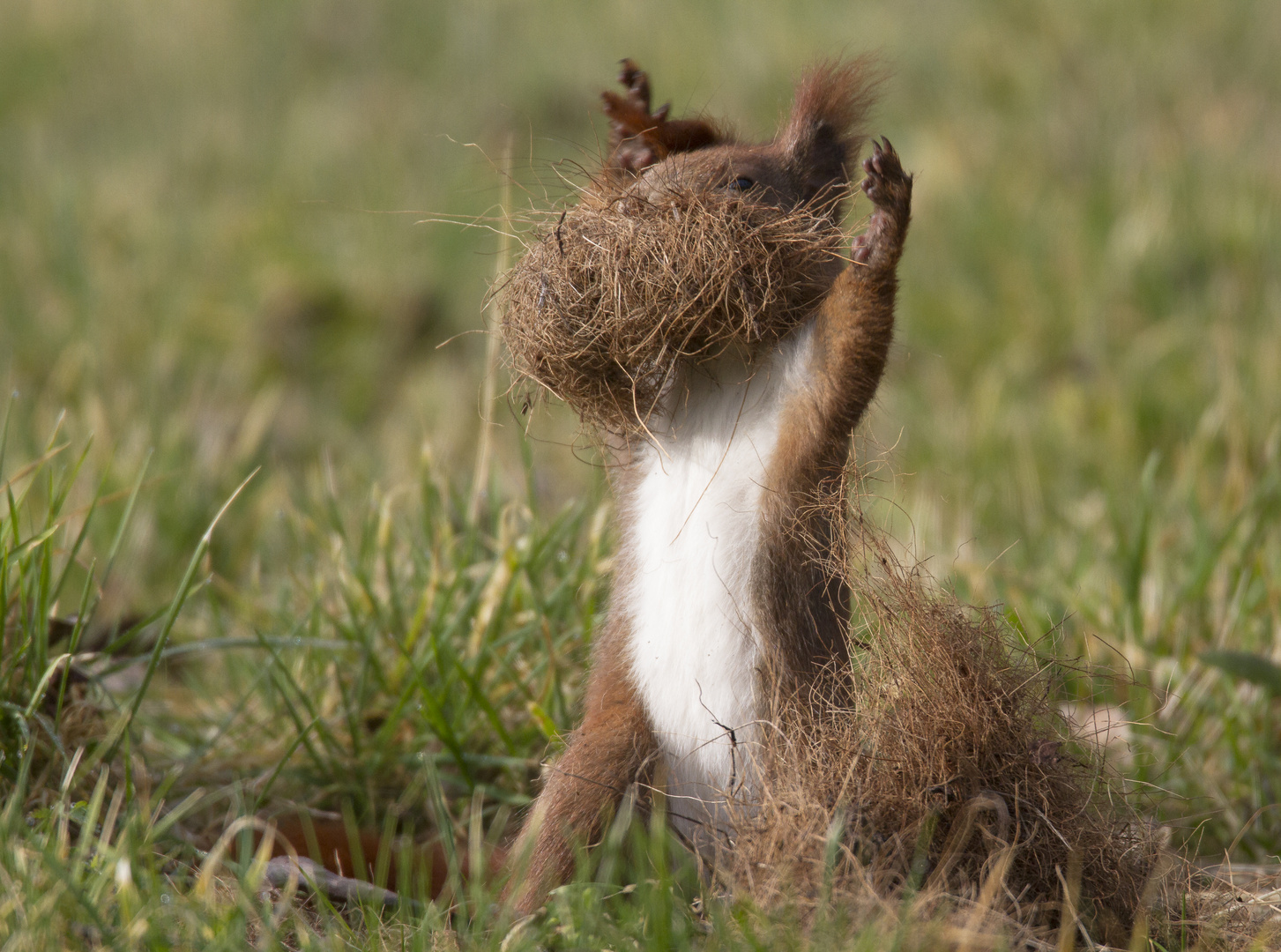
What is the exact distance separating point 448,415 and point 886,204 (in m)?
3.91

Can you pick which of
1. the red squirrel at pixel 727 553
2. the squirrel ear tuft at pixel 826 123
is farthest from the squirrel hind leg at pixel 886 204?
the squirrel ear tuft at pixel 826 123

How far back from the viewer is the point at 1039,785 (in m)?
1.95

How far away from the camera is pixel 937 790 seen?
1.94m

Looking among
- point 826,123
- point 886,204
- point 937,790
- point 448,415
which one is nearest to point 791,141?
point 826,123

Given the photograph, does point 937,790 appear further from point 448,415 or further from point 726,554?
point 448,415

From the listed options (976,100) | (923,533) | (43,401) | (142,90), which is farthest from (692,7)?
(923,533)

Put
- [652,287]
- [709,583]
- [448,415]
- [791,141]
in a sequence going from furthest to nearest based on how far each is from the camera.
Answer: [448,415]
[791,141]
[709,583]
[652,287]

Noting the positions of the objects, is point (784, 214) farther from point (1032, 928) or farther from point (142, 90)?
point (142, 90)

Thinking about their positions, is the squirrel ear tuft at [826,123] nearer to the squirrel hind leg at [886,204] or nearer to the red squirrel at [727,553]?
the red squirrel at [727,553]

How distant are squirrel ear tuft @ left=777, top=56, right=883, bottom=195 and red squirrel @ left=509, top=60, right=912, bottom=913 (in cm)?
5

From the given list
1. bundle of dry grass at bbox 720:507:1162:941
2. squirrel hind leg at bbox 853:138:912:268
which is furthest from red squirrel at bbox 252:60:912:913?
bundle of dry grass at bbox 720:507:1162:941

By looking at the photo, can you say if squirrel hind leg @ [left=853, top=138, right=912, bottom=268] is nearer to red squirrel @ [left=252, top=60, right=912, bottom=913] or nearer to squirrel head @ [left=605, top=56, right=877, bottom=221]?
red squirrel @ [left=252, top=60, right=912, bottom=913]

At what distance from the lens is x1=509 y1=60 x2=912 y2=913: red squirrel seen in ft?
6.75

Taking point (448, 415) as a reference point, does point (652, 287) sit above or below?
above
